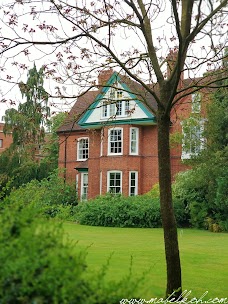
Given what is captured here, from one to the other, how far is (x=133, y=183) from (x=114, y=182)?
1331mm

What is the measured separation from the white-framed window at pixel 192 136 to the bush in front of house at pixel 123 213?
3.61m

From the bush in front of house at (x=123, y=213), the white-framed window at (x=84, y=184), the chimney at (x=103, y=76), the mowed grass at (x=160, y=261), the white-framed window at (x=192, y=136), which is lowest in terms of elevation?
the mowed grass at (x=160, y=261)

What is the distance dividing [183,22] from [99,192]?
95.7 ft

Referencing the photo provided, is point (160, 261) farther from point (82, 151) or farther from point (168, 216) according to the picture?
point (82, 151)

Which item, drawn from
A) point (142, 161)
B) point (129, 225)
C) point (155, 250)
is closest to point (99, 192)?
point (142, 161)

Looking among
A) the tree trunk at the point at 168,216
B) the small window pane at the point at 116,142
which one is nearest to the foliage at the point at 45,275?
the tree trunk at the point at 168,216

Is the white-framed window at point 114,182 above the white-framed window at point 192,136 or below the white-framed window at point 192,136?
below

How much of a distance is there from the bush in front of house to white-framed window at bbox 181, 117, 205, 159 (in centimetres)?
361

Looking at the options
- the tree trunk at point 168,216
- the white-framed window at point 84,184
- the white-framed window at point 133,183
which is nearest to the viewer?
the tree trunk at point 168,216

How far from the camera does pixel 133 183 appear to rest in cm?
3444

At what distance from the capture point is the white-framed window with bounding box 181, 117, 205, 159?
93.0 feet

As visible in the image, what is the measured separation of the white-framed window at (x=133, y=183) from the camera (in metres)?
34.2

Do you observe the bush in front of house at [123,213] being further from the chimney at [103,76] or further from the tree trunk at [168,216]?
the tree trunk at [168,216]

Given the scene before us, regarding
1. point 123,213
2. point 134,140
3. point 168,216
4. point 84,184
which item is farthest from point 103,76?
point 84,184
